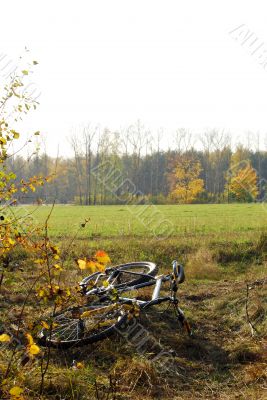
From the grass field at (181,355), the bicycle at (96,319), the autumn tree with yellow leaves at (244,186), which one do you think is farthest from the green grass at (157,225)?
the autumn tree with yellow leaves at (244,186)

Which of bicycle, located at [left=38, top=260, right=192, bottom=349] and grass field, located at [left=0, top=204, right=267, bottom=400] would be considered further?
bicycle, located at [left=38, top=260, right=192, bottom=349]

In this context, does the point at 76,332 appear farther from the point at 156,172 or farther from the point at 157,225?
the point at 156,172

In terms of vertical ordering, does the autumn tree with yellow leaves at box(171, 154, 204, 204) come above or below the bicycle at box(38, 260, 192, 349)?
above

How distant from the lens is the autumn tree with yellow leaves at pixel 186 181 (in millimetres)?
77125

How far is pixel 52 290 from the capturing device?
10.6 ft

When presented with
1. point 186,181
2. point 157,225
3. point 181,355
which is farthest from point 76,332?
point 186,181

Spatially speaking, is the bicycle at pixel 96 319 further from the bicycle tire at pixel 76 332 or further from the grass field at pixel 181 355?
the grass field at pixel 181 355

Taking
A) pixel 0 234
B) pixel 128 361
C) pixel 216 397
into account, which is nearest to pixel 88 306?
pixel 128 361

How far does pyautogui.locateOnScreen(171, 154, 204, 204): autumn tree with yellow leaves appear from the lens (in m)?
77.1

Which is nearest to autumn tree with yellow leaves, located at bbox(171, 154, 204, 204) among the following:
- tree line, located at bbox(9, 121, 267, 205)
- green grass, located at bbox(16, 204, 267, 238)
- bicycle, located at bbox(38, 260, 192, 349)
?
tree line, located at bbox(9, 121, 267, 205)

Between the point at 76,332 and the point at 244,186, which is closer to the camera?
the point at 76,332

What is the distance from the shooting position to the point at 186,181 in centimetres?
8019

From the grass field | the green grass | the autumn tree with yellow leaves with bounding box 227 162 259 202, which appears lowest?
the grass field

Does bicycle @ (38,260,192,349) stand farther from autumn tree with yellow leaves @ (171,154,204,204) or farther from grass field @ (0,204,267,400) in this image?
autumn tree with yellow leaves @ (171,154,204,204)
